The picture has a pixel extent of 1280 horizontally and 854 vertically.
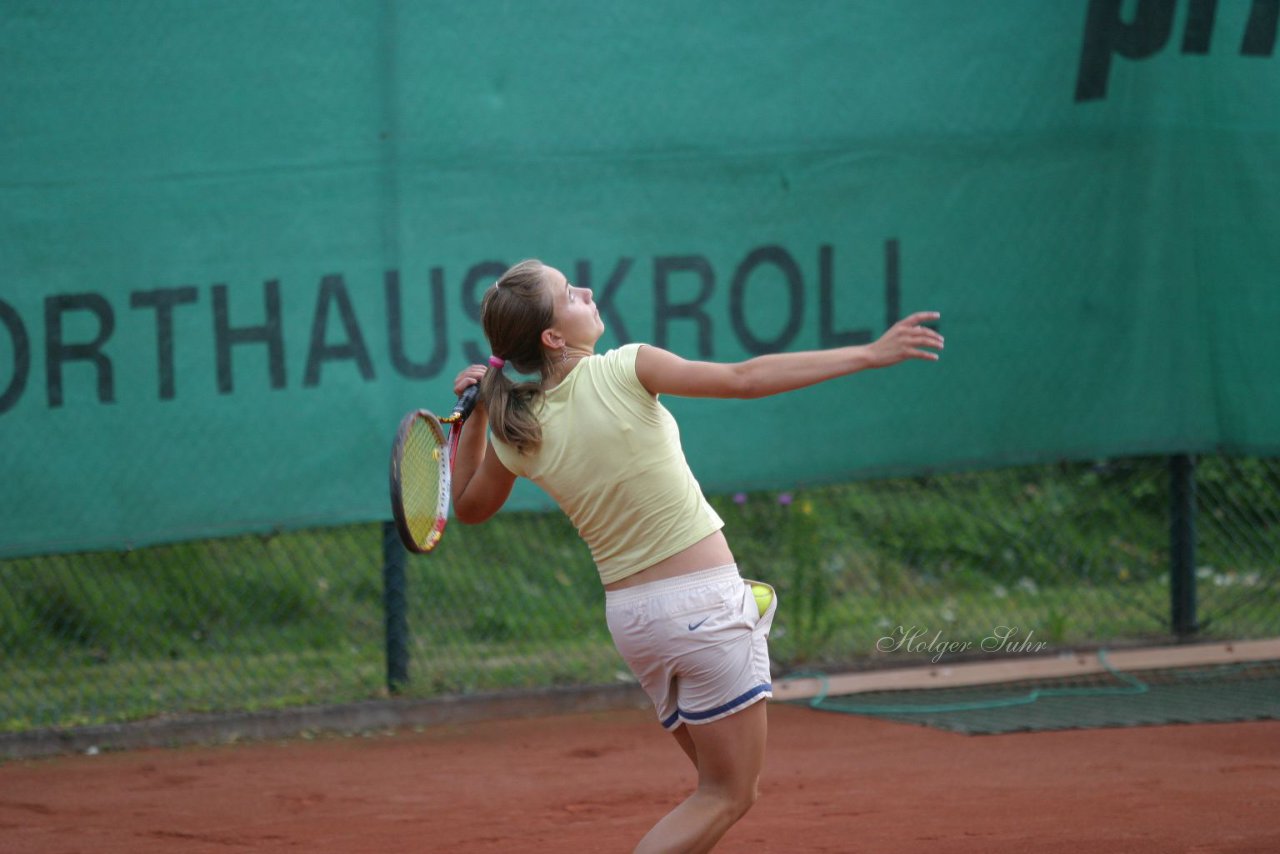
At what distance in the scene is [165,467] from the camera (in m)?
5.16

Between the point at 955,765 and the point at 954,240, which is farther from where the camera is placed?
the point at 954,240

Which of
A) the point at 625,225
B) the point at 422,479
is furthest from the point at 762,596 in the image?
the point at 625,225

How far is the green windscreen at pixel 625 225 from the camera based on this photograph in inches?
200

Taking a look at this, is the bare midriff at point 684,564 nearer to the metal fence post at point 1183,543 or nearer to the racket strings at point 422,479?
the racket strings at point 422,479

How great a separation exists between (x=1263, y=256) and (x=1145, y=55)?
946mm

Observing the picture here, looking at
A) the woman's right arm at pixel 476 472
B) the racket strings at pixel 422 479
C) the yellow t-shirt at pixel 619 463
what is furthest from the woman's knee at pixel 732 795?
the racket strings at pixel 422 479

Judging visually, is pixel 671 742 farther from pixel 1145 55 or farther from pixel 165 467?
pixel 1145 55

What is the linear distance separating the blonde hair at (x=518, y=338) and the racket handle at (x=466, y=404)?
0.61 ft

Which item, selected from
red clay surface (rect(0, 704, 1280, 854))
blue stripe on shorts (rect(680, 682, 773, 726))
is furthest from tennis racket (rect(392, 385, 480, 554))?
red clay surface (rect(0, 704, 1280, 854))

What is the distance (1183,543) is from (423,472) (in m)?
3.89

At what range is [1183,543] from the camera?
6.17 metres

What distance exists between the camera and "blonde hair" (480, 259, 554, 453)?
2.95m

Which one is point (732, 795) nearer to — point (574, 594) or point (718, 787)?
point (718, 787)

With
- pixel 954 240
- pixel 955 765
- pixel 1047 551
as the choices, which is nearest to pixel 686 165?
pixel 954 240
